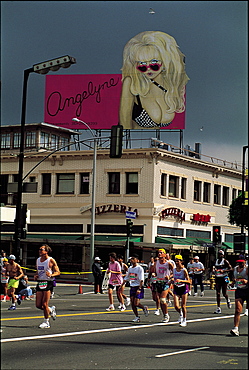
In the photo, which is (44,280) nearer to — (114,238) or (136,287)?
(136,287)

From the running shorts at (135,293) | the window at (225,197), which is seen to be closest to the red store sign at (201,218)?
the window at (225,197)

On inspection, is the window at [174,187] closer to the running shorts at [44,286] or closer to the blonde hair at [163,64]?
the blonde hair at [163,64]

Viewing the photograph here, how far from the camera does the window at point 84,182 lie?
152 ft

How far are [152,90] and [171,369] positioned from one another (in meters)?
41.4

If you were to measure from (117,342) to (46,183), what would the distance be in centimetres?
3577

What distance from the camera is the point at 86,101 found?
166 feet

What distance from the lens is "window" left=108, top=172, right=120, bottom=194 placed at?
45.8 metres

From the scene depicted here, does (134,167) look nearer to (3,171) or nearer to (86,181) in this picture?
(86,181)

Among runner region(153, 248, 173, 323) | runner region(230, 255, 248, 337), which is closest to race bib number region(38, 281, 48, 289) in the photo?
runner region(153, 248, 173, 323)

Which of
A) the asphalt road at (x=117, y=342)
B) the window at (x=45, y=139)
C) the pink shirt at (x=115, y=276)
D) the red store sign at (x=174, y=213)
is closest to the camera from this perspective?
the asphalt road at (x=117, y=342)

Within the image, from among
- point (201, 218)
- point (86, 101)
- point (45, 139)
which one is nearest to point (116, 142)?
point (201, 218)

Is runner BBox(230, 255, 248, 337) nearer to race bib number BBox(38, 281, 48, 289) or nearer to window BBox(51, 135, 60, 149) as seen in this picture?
race bib number BBox(38, 281, 48, 289)

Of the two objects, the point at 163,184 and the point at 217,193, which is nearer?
the point at 163,184

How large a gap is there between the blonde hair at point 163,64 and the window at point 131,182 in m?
6.44
